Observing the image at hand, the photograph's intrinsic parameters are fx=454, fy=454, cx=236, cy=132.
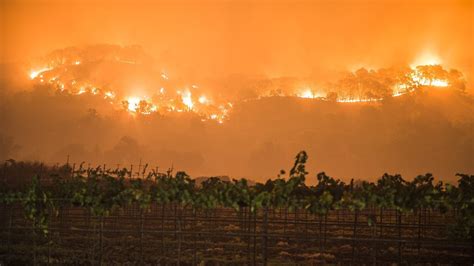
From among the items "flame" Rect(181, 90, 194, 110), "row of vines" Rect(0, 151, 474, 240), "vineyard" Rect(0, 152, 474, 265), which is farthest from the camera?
"flame" Rect(181, 90, 194, 110)

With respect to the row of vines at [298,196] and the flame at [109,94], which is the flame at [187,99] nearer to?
the flame at [109,94]

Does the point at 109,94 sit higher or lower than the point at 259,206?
higher

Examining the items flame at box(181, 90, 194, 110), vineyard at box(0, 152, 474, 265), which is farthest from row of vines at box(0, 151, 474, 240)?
flame at box(181, 90, 194, 110)

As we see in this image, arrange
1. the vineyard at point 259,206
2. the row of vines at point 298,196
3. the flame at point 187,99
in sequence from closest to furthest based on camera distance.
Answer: the row of vines at point 298,196
the vineyard at point 259,206
the flame at point 187,99

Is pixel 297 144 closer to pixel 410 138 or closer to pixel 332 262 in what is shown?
pixel 410 138

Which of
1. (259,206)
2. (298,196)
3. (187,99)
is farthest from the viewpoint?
(187,99)

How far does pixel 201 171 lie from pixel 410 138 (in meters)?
42.0

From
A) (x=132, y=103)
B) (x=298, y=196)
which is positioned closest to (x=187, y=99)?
(x=132, y=103)

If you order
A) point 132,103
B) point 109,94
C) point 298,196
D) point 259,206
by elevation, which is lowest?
point 259,206

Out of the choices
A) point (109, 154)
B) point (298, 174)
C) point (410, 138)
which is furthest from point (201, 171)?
point (298, 174)

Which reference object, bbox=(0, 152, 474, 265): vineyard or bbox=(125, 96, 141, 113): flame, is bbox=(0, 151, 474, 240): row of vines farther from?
bbox=(125, 96, 141, 113): flame

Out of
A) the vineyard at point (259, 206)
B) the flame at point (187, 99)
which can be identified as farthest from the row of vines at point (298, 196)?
the flame at point (187, 99)

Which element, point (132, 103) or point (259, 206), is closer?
point (259, 206)

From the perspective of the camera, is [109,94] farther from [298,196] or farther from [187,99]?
[298,196]
